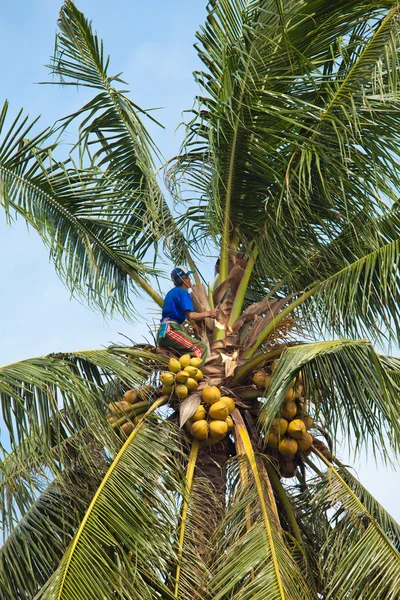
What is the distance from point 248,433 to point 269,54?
310 centimetres

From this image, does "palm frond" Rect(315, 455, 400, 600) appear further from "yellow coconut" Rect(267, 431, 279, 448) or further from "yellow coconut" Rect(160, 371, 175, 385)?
"yellow coconut" Rect(160, 371, 175, 385)

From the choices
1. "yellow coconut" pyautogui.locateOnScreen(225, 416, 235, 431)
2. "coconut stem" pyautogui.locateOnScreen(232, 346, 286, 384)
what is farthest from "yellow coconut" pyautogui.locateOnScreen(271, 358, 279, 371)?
"yellow coconut" pyautogui.locateOnScreen(225, 416, 235, 431)

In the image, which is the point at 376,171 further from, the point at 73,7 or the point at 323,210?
the point at 73,7

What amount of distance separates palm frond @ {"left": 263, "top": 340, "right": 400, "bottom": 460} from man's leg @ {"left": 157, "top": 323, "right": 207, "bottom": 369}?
2.67ft

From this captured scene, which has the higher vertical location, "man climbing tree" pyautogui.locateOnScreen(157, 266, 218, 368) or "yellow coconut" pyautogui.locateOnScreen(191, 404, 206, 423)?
"man climbing tree" pyautogui.locateOnScreen(157, 266, 218, 368)

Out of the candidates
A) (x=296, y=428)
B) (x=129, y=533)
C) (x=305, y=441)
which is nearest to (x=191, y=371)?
(x=296, y=428)

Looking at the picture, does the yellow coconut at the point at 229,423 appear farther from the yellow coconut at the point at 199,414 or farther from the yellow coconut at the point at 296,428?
the yellow coconut at the point at 296,428

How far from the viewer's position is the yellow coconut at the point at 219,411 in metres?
7.41

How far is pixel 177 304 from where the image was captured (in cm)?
826

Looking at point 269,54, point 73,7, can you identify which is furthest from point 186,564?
point 73,7

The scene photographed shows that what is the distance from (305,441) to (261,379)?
0.60 m

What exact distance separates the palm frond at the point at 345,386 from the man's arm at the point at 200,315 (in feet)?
3.45

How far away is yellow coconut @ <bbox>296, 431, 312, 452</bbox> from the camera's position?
24.8ft

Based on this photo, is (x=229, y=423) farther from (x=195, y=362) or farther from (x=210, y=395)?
(x=195, y=362)
